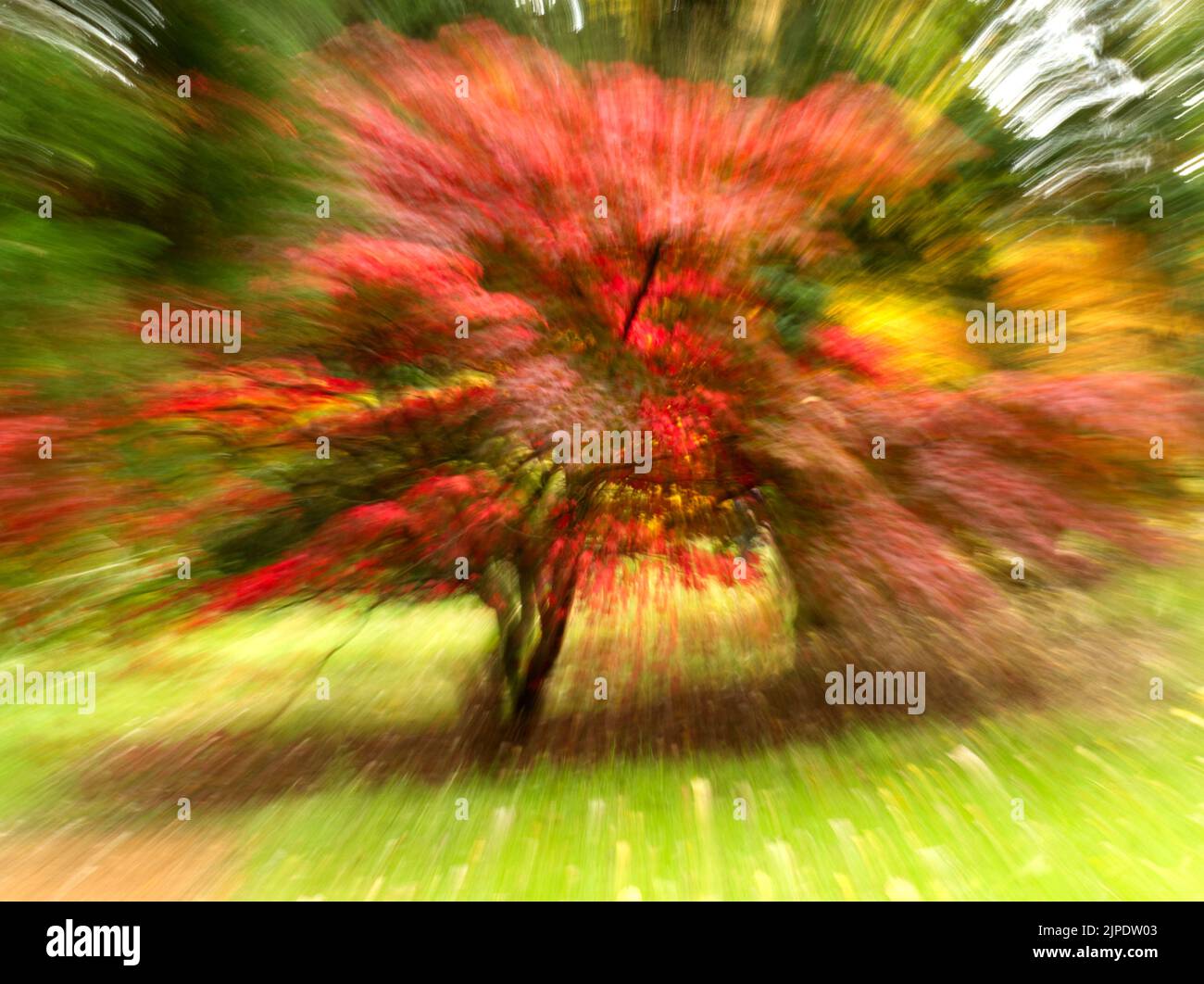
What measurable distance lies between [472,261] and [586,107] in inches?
26.9

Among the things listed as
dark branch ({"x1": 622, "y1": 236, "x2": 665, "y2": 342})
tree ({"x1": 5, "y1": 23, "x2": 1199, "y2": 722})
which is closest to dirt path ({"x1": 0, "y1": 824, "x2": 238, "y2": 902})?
tree ({"x1": 5, "y1": 23, "x2": 1199, "y2": 722})

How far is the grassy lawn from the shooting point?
1.97m

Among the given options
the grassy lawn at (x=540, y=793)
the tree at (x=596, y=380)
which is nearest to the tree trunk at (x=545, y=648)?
the grassy lawn at (x=540, y=793)

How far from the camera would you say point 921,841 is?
2049mm

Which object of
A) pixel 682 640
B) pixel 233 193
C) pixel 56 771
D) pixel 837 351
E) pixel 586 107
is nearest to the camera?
pixel 233 193

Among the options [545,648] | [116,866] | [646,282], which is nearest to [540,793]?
[545,648]

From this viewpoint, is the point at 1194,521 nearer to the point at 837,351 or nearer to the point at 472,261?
the point at 837,351

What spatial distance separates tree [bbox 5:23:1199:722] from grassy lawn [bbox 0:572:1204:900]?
59 centimetres

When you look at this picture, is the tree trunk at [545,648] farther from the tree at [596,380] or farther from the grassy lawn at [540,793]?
the tree at [596,380]

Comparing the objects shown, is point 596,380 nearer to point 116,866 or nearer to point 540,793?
point 540,793

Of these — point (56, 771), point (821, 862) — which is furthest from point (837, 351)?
point (56, 771)

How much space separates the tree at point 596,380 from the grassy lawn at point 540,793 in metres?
0.59

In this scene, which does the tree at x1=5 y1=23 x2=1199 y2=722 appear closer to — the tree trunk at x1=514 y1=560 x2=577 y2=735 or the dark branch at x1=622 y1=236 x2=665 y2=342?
the dark branch at x1=622 y1=236 x2=665 y2=342

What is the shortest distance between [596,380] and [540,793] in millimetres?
1640
